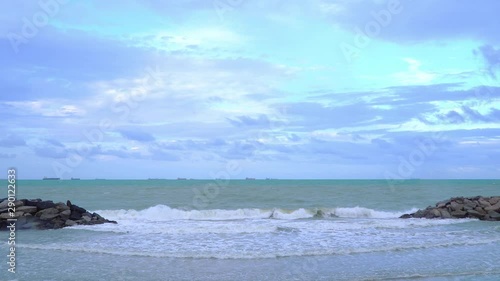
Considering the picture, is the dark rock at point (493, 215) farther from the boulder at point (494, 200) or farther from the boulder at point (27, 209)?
the boulder at point (27, 209)

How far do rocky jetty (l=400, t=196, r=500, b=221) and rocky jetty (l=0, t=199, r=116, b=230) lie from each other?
19.5 m

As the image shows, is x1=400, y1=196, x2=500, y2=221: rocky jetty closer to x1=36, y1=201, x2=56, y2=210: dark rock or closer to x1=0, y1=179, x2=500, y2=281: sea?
x1=0, y1=179, x2=500, y2=281: sea

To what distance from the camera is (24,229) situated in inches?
882

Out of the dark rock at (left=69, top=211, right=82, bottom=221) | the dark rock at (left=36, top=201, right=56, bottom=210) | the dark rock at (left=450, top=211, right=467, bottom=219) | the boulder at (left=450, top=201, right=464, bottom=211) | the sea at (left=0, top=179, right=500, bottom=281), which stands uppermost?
the dark rock at (left=36, top=201, right=56, bottom=210)

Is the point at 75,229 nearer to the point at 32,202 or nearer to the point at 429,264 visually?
the point at 32,202

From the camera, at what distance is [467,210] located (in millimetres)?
28891

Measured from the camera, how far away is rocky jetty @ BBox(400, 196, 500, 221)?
92.2ft

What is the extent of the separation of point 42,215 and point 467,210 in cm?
2431

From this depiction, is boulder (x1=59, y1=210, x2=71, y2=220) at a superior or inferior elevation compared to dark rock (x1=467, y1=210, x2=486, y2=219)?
superior

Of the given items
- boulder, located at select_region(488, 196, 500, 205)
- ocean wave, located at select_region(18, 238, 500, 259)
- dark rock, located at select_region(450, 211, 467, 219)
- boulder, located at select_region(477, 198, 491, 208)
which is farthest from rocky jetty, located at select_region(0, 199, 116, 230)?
boulder, located at select_region(488, 196, 500, 205)

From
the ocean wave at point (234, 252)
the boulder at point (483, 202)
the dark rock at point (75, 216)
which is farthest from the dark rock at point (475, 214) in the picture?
the dark rock at point (75, 216)

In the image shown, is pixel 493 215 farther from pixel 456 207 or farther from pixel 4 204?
pixel 4 204

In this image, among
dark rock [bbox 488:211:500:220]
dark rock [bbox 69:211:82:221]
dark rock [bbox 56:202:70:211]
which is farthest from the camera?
dark rock [bbox 488:211:500:220]

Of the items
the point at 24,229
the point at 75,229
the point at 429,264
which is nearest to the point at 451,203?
the point at 429,264
